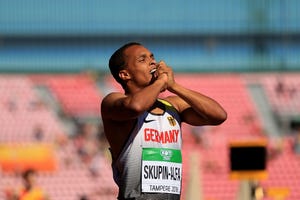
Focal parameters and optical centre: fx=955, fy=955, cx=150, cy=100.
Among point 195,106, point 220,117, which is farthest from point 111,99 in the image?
point 220,117

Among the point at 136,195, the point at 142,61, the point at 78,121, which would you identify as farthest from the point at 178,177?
the point at 78,121

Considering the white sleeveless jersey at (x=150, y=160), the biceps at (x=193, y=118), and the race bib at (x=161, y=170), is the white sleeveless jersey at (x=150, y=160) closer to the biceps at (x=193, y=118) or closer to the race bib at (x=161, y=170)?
the race bib at (x=161, y=170)

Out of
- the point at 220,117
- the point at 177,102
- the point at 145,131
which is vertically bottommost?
the point at 145,131

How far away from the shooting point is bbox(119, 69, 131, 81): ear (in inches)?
181

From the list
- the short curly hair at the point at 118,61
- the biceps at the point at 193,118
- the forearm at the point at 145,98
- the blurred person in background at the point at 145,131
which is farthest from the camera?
the biceps at the point at 193,118

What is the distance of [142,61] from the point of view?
4570mm

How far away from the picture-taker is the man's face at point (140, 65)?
456 cm

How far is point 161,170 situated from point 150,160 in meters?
0.11

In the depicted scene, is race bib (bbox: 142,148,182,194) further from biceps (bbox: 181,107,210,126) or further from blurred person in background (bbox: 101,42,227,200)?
biceps (bbox: 181,107,210,126)

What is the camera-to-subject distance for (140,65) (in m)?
4.56

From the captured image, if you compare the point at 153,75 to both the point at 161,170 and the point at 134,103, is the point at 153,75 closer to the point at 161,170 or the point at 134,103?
the point at 134,103

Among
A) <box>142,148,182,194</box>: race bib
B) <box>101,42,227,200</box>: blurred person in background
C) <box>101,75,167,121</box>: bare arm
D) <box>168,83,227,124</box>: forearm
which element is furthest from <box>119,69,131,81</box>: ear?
<box>142,148,182,194</box>: race bib

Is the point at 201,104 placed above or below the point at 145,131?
above

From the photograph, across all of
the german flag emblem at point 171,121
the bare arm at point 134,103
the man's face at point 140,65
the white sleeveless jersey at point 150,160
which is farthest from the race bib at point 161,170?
the man's face at point 140,65
